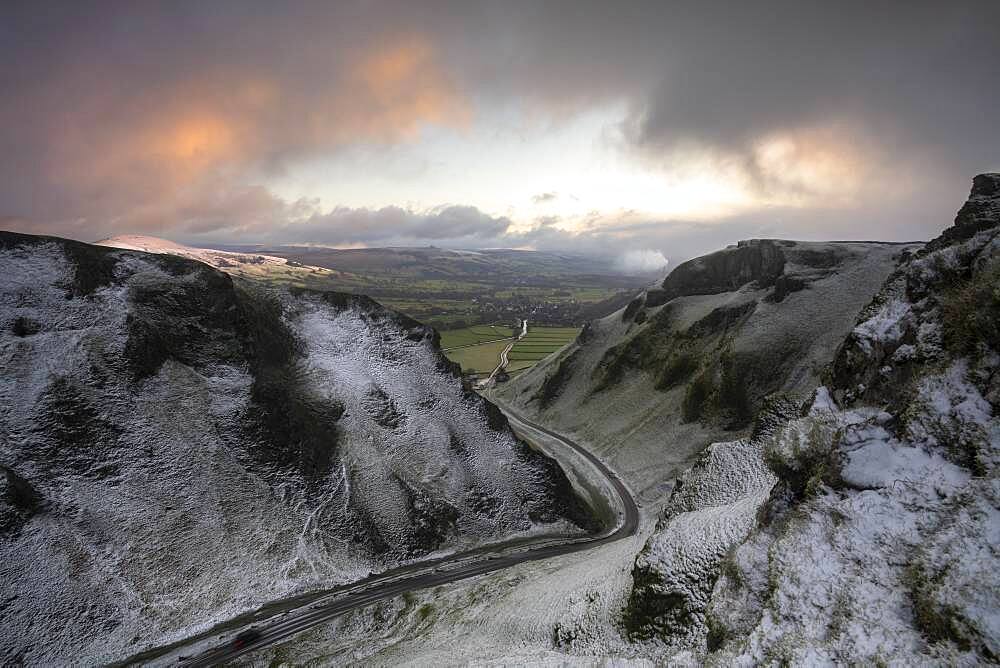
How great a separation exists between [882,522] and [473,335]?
492ft

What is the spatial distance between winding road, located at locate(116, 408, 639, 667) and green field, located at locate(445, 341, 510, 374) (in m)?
68.8

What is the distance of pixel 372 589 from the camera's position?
4219cm

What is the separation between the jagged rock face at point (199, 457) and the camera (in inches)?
1437

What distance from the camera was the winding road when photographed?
113 feet

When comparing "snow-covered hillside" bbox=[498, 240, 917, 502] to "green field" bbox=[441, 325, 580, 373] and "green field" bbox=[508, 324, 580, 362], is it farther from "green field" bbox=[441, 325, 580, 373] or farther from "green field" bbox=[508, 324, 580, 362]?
"green field" bbox=[508, 324, 580, 362]

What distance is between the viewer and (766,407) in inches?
1905

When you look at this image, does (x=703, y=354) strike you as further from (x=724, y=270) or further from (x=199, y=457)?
(x=199, y=457)

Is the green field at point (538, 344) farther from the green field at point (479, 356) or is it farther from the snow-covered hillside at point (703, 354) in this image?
the snow-covered hillside at point (703, 354)

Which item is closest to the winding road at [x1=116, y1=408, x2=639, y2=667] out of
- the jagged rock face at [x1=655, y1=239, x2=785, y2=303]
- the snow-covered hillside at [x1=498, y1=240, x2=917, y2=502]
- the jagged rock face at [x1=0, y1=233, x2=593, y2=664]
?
the jagged rock face at [x1=0, y1=233, x2=593, y2=664]

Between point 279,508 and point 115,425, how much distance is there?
1813 cm

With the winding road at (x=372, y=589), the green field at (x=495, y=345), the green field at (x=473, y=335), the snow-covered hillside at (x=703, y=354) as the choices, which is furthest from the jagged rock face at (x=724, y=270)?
the green field at (x=473, y=335)

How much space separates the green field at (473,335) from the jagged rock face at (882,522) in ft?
407

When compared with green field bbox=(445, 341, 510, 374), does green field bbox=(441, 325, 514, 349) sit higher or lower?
higher

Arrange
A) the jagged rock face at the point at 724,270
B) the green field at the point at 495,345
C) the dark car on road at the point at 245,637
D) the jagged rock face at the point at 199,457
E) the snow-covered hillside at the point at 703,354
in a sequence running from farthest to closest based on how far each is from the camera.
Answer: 1. the green field at the point at 495,345
2. the jagged rock face at the point at 724,270
3. the snow-covered hillside at the point at 703,354
4. the jagged rock face at the point at 199,457
5. the dark car on road at the point at 245,637
